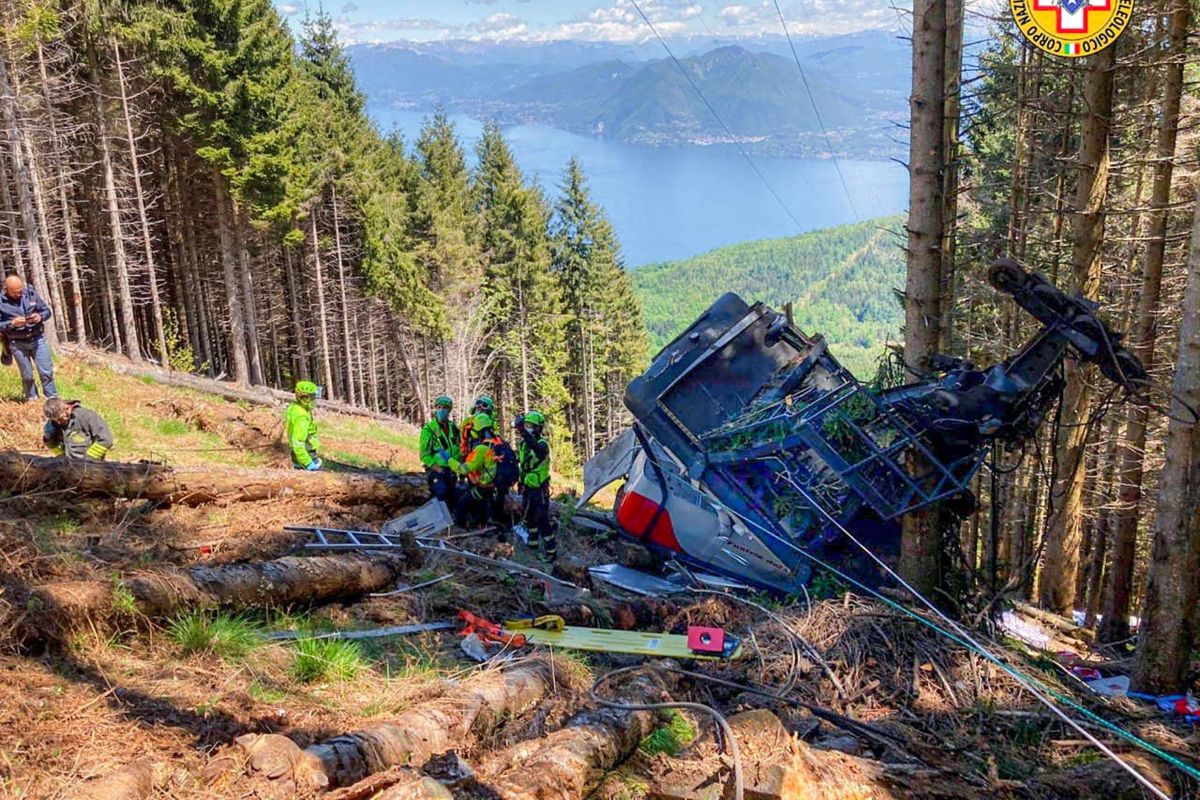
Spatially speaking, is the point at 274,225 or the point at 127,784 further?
the point at 274,225

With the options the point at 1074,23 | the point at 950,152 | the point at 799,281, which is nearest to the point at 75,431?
the point at 950,152

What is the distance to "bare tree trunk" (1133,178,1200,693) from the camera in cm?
571

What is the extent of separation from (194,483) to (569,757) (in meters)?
6.65

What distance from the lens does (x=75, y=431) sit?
29.7ft

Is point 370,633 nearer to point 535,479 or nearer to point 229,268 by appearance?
point 535,479

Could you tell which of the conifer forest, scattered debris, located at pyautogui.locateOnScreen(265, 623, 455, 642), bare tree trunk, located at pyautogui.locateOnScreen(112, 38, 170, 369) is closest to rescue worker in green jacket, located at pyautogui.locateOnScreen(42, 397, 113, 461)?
the conifer forest

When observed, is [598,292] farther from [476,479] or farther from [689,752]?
[689,752]

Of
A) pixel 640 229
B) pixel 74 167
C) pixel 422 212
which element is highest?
pixel 74 167

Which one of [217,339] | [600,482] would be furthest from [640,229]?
[600,482]

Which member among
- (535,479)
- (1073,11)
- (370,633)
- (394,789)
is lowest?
(535,479)

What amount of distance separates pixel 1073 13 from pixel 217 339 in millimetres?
33894

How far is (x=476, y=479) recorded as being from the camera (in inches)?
402

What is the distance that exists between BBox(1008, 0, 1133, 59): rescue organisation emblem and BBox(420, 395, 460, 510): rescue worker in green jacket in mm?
8423

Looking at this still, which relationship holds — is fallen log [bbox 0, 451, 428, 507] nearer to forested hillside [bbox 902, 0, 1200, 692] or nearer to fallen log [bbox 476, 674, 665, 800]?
fallen log [bbox 476, 674, 665, 800]
